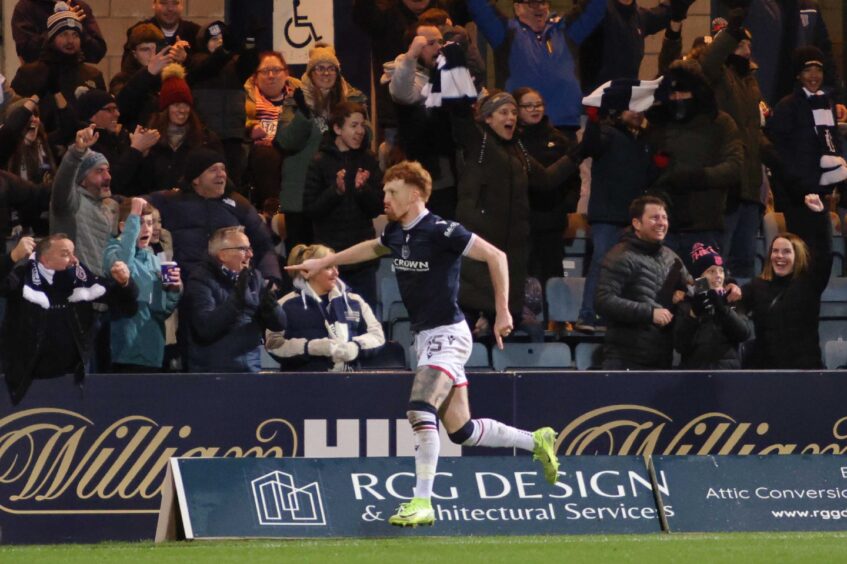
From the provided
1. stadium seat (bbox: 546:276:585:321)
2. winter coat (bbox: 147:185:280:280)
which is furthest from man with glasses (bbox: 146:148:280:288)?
stadium seat (bbox: 546:276:585:321)

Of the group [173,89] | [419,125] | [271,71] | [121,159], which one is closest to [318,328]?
[419,125]

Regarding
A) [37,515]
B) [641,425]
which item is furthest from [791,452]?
[37,515]

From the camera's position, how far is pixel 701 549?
839cm

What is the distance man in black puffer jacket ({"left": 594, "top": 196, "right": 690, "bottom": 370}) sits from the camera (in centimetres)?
1066

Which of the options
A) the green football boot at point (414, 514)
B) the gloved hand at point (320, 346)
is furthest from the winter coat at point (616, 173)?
the green football boot at point (414, 514)

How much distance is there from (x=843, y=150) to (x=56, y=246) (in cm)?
772

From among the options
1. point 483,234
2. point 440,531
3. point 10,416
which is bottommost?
point 440,531

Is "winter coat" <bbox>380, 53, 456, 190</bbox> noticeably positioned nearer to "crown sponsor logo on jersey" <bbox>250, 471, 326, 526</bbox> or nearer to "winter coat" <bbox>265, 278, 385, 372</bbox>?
"winter coat" <bbox>265, 278, 385, 372</bbox>

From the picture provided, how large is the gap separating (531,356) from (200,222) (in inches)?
101

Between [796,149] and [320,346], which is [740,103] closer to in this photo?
[796,149]

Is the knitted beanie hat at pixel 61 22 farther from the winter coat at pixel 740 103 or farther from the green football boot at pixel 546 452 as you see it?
the green football boot at pixel 546 452

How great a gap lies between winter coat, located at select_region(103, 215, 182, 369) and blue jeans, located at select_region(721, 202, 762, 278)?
481 cm

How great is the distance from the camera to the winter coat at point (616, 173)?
12281 millimetres

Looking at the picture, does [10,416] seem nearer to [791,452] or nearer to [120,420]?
[120,420]
